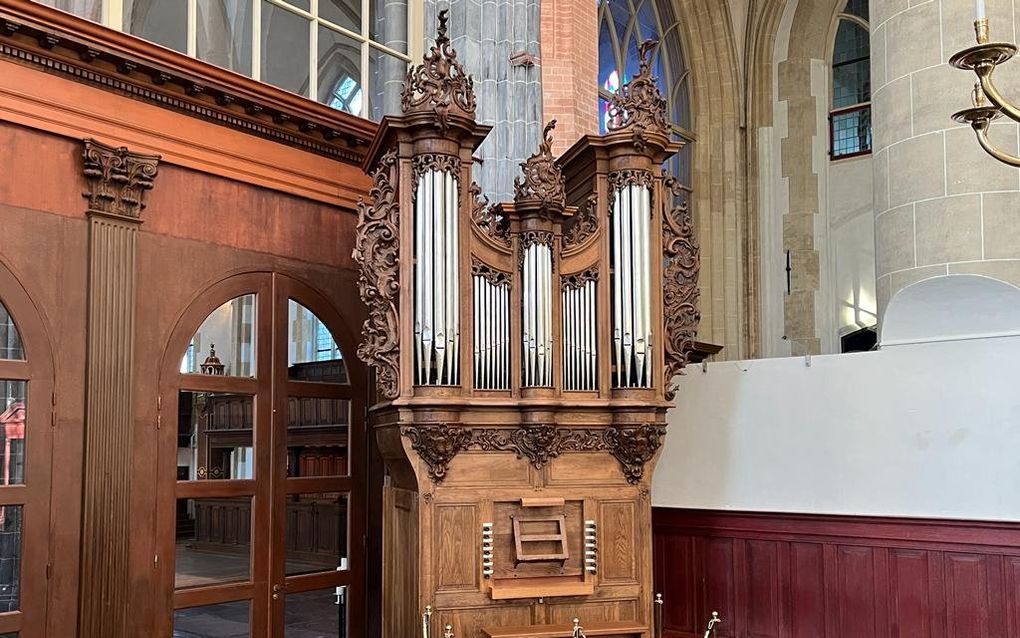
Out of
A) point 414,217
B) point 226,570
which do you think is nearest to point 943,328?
point 414,217

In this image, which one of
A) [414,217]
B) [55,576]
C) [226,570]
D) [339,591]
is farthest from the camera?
[339,591]

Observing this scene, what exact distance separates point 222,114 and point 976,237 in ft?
17.4

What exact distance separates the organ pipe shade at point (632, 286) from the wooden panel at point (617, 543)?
77 centimetres

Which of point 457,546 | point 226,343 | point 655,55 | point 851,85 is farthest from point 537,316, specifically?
point 851,85

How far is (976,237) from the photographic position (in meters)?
7.05

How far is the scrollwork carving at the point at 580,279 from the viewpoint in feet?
20.4

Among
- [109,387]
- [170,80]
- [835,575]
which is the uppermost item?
[170,80]

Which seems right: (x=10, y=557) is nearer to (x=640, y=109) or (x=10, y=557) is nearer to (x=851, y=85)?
(x=640, y=109)

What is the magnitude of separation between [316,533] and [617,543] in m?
2.17

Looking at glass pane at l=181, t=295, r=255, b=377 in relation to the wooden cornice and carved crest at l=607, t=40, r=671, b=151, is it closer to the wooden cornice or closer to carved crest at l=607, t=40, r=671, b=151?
the wooden cornice

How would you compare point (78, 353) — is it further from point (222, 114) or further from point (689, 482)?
point (689, 482)

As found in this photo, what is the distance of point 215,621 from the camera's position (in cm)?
628

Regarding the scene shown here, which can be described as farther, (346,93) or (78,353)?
(346,93)

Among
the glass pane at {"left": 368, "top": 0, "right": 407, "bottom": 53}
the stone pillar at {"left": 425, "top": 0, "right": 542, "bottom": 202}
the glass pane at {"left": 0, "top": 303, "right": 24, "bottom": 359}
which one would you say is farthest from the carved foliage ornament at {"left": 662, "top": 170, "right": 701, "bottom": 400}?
the glass pane at {"left": 0, "top": 303, "right": 24, "bottom": 359}
